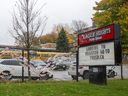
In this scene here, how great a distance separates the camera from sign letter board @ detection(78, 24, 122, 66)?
56.3ft

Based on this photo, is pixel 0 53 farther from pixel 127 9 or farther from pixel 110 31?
pixel 127 9

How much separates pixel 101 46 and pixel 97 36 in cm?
64

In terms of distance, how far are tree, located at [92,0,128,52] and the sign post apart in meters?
14.2

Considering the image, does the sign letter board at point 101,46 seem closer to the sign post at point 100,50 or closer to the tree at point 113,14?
the sign post at point 100,50

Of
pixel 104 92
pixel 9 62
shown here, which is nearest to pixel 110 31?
pixel 104 92

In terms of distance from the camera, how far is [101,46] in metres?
18.3

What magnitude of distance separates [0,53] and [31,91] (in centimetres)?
919

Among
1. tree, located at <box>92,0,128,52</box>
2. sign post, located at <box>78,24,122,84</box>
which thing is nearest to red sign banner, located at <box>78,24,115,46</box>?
sign post, located at <box>78,24,122,84</box>

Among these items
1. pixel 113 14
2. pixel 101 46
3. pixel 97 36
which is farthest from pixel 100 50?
pixel 113 14

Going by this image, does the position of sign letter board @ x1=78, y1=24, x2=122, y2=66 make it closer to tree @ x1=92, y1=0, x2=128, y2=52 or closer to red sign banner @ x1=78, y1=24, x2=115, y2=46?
red sign banner @ x1=78, y1=24, x2=115, y2=46

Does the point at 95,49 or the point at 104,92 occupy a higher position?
the point at 95,49

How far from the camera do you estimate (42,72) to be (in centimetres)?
2197

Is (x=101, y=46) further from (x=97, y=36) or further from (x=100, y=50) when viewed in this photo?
(x=97, y=36)

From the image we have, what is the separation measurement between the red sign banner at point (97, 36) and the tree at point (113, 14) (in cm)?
1396
